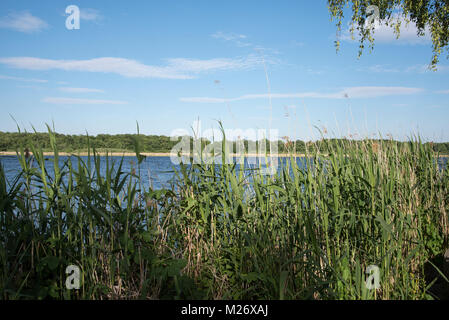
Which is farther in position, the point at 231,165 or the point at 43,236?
the point at 231,165

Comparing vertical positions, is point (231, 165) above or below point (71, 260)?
above

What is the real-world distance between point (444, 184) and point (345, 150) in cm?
175

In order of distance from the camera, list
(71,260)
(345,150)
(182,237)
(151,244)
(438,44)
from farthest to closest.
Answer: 1. (438,44)
2. (345,150)
3. (182,237)
4. (151,244)
5. (71,260)

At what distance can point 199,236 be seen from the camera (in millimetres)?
3240

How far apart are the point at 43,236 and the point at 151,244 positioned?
82 centimetres

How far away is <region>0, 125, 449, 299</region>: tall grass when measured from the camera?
2496 mm

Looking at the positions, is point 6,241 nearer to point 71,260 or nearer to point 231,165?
point 71,260

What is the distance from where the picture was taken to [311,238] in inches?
106

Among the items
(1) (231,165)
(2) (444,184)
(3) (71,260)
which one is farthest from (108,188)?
(2) (444,184)

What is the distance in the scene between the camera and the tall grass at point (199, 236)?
250 centimetres
